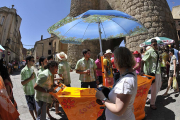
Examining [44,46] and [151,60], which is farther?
[44,46]

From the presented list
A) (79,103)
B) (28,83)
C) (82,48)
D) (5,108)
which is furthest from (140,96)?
(82,48)

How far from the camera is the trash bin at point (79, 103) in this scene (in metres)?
2.39

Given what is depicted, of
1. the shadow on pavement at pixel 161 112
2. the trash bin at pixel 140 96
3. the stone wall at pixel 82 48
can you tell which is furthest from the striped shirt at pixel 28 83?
the stone wall at pixel 82 48

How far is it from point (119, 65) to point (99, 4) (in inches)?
569

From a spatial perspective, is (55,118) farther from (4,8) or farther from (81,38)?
(4,8)

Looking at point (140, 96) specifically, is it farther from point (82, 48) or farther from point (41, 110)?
point (82, 48)

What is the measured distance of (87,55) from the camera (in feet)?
13.4

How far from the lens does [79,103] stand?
7.90 feet

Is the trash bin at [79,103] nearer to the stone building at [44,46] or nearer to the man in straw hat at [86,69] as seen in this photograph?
the man in straw hat at [86,69]

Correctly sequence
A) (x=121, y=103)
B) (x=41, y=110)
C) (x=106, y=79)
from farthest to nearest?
(x=106, y=79) → (x=41, y=110) → (x=121, y=103)

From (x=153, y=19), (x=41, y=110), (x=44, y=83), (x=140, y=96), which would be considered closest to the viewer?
(x=44, y=83)

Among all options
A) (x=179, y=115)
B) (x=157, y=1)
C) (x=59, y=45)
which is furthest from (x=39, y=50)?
(x=179, y=115)

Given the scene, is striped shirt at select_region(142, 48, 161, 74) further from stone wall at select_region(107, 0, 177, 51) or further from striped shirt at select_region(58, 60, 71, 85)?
stone wall at select_region(107, 0, 177, 51)

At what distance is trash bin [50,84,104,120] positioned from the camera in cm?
239
